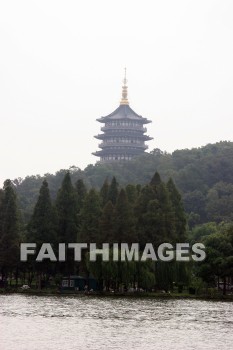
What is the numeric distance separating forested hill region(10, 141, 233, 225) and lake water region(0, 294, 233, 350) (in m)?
61.2

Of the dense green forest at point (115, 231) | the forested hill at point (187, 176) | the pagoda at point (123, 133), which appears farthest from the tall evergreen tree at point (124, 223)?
the pagoda at point (123, 133)

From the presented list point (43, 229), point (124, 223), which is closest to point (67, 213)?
point (43, 229)

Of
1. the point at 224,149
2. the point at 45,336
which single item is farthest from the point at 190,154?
the point at 45,336

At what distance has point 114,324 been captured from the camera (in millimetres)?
36062

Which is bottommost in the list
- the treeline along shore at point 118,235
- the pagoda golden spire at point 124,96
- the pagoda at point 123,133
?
the treeline along shore at point 118,235

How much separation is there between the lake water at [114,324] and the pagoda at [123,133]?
388 feet

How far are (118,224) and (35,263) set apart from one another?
294 inches

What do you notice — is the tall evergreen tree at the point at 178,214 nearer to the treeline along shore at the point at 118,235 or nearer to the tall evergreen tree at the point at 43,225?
the treeline along shore at the point at 118,235

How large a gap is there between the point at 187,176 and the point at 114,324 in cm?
9074

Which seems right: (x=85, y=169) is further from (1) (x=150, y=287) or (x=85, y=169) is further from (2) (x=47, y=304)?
(2) (x=47, y=304)

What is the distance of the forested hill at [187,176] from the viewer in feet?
372

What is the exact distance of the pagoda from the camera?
6590 inches

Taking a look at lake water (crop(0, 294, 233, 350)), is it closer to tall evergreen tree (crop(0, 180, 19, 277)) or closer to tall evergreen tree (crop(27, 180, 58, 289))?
tall evergreen tree (crop(0, 180, 19, 277))

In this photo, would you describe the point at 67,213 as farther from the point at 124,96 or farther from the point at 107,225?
the point at 124,96
